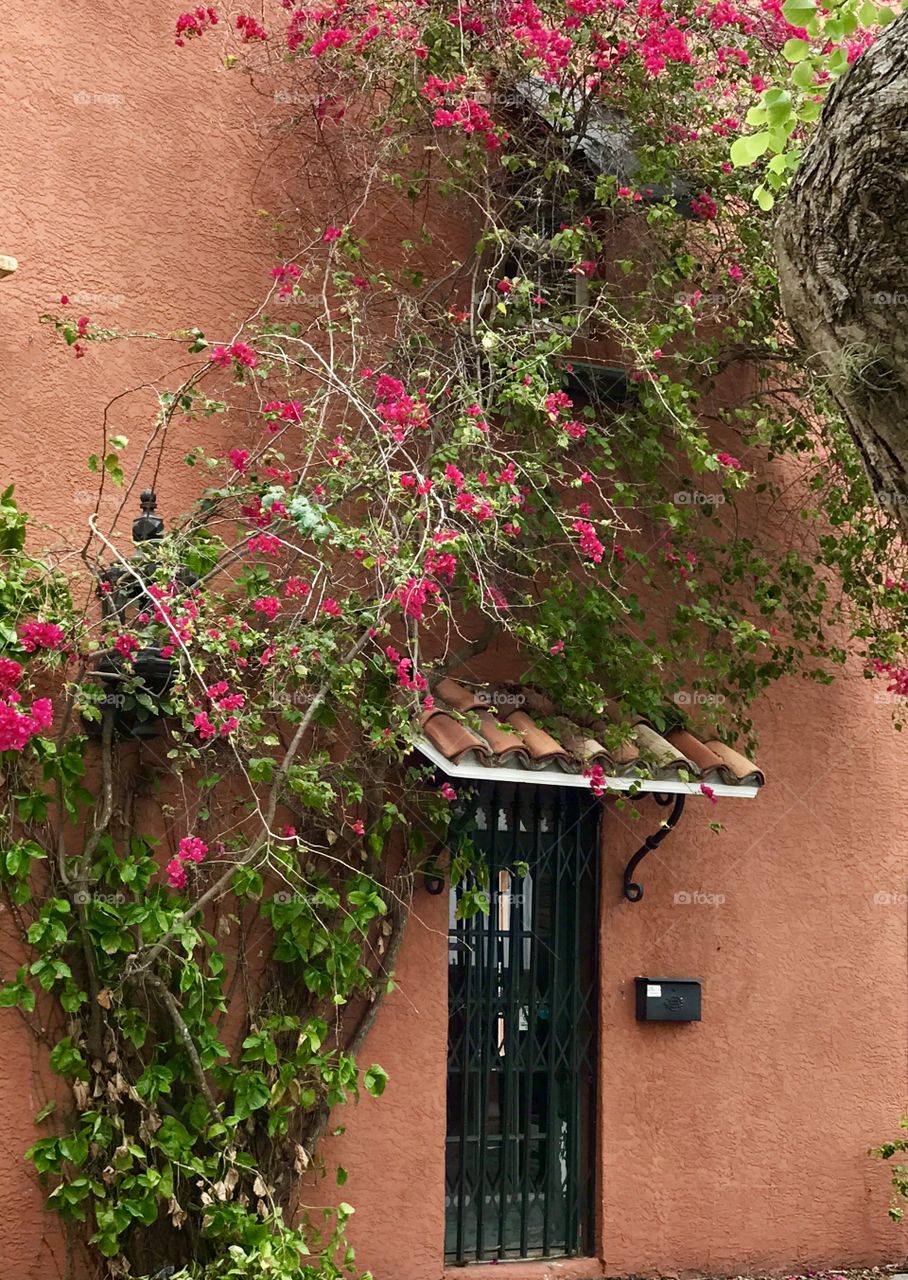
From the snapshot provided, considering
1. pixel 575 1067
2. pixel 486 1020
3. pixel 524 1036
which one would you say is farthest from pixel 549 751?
pixel 575 1067

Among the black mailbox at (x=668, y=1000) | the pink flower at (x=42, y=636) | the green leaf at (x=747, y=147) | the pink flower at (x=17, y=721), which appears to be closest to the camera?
the green leaf at (x=747, y=147)

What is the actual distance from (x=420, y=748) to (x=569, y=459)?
1909 mm

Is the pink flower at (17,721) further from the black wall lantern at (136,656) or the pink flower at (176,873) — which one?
the pink flower at (176,873)

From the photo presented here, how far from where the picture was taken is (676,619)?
270 inches

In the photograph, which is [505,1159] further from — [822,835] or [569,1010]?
[822,835]

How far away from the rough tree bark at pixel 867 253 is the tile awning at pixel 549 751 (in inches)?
114

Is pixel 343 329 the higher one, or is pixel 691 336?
pixel 691 336

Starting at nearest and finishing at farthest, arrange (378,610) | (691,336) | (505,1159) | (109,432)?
(378,610)
(109,432)
(505,1159)
(691,336)

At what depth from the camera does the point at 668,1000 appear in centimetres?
706

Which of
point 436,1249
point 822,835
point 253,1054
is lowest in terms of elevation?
point 436,1249

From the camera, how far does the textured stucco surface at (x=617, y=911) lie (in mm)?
6094

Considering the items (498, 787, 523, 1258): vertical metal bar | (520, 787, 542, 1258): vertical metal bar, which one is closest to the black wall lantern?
(498, 787, 523, 1258): vertical metal bar

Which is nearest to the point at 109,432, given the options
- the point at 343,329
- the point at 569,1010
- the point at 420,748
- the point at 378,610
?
the point at 343,329

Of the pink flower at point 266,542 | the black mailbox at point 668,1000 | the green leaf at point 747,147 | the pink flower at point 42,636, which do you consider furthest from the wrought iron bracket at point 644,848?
the green leaf at point 747,147
